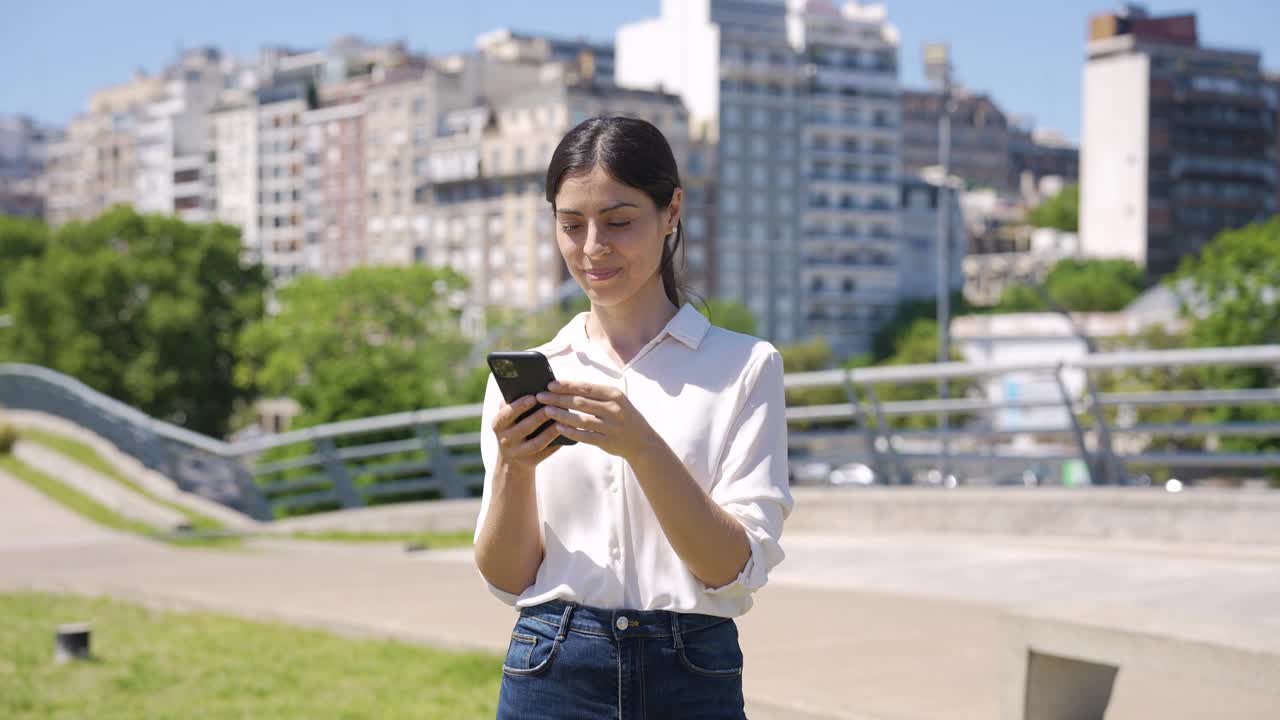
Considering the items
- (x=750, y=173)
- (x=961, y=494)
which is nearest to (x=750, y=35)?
(x=750, y=173)

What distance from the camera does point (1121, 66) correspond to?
137 metres

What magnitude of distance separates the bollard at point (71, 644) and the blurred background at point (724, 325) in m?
0.14

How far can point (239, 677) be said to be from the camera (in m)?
7.38

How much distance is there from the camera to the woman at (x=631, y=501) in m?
3.08

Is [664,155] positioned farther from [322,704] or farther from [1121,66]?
[1121,66]

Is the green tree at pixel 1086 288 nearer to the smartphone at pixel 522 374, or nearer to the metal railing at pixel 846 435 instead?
the metal railing at pixel 846 435

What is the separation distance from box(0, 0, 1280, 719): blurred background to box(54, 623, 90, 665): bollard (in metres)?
0.14

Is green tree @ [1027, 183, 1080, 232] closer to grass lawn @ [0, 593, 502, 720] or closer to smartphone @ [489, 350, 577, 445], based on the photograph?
grass lawn @ [0, 593, 502, 720]

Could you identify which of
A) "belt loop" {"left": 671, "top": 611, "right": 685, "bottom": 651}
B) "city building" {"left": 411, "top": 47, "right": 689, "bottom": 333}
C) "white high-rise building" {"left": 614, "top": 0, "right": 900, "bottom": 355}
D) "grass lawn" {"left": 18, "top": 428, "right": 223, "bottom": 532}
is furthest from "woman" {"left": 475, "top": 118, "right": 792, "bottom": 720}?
A: "white high-rise building" {"left": 614, "top": 0, "right": 900, "bottom": 355}

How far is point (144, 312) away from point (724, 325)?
3856cm

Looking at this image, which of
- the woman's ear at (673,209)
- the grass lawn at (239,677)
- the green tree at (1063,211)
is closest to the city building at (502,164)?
the green tree at (1063,211)

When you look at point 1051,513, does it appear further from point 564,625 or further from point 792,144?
point 792,144

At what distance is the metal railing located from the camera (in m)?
10.9

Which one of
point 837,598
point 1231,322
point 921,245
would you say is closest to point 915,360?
point 921,245
